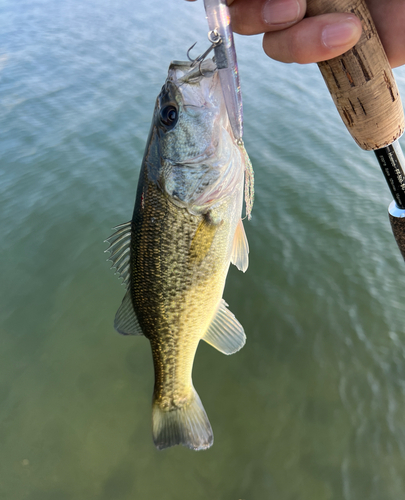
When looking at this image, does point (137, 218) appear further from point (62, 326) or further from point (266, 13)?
point (62, 326)

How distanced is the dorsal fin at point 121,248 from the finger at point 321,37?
42.8 inches

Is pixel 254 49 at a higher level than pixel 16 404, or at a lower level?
higher

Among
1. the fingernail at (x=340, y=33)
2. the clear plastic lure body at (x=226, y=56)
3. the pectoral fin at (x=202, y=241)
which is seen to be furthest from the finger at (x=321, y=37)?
the pectoral fin at (x=202, y=241)

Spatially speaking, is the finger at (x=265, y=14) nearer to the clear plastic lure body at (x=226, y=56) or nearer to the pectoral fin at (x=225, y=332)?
the clear plastic lure body at (x=226, y=56)

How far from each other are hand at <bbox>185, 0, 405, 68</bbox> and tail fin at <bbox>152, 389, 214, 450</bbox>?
1838mm

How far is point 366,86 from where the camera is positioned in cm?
129

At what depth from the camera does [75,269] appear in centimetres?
471

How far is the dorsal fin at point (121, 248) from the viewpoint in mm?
1862

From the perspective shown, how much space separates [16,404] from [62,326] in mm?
911

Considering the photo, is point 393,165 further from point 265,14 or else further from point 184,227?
point 184,227

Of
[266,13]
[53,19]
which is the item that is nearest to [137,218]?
[266,13]

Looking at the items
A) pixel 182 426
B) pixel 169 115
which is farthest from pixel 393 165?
pixel 182 426

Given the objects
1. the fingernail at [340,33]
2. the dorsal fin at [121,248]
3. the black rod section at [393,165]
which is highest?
the fingernail at [340,33]

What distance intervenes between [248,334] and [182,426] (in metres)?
2.12
